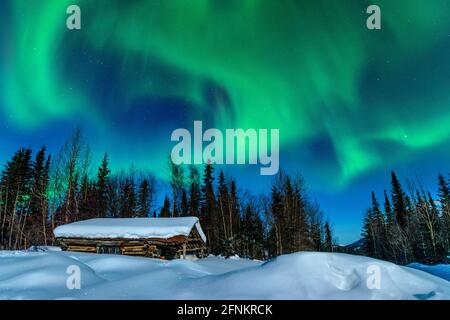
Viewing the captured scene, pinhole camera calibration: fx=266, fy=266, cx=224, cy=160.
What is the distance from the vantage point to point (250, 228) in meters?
39.3

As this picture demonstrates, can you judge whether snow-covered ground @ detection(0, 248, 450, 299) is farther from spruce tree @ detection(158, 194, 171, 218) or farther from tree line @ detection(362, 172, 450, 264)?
spruce tree @ detection(158, 194, 171, 218)

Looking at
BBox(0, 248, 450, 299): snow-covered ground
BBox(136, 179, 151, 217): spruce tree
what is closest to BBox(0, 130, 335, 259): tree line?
BBox(136, 179, 151, 217): spruce tree

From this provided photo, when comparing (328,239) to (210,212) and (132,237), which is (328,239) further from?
(132,237)

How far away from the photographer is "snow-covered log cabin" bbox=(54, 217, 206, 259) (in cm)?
1761

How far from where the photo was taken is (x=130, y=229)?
1794cm

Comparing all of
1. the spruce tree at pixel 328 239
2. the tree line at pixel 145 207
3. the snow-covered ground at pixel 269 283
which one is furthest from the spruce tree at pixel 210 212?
the snow-covered ground at pixel 269 283

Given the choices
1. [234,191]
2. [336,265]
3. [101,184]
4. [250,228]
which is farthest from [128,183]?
[336,265]

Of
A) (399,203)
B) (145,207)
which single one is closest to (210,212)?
(145,207)

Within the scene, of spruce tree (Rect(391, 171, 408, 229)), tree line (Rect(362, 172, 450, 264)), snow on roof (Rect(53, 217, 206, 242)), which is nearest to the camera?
snow on roof (Rect(53, 217, 206, 242))

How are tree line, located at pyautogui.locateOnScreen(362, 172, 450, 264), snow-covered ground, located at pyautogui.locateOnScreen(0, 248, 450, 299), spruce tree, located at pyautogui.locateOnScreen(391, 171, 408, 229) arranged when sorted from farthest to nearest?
1. spruce tree, located at pyautogui.locateOnScreen(391, 171, 408, 229)
2. tree line, located at pyautogui.locateOnScreen(362, 172, 450, 264)
3. snow-covered ground, located at pyautogui.locateOnScreen(0, 248, 450, 299)

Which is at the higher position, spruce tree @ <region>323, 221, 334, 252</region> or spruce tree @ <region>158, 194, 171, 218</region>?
spruce tree @ <region>158, 194, 171, 218</region>

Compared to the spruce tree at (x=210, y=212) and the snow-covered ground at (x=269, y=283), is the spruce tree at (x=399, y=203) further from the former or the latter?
the snow-covered ground at (x=269, y=283)

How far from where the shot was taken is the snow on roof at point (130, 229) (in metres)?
17.5
